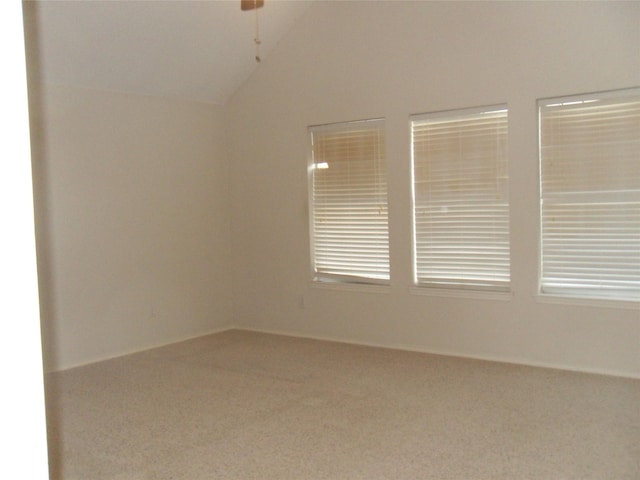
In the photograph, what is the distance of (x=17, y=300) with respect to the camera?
619 mm

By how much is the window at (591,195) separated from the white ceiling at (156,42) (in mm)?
2847

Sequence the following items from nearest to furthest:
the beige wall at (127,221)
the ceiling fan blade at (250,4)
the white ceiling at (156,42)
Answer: the white ceiling at (156,42), the ceiling fan blade at (250,4), the beige wall at (127,221)

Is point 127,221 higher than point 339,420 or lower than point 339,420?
higher

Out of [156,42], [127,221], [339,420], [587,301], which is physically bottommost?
[339,420]

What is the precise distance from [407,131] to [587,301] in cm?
212

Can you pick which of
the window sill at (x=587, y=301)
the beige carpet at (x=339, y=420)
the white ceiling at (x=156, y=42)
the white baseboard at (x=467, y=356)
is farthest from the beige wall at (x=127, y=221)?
the window sill at (x=587, y=301)

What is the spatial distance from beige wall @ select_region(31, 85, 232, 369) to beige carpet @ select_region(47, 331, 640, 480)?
1.76 feet

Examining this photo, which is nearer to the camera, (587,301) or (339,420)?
(339,420)

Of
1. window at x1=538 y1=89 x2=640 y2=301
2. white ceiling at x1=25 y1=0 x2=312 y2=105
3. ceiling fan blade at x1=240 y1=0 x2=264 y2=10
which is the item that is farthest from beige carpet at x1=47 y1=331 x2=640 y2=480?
ceiling fan blade at x1=240 y1=0 x2=264 y2=10

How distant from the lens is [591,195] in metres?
4.56

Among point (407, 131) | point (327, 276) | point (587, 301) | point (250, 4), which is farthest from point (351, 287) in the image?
point (250, 4)

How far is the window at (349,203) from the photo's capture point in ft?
18.8

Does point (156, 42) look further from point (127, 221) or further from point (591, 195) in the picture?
point (591, 195)

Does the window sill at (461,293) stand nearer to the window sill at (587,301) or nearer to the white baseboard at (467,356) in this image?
the window sill at (587,301)
